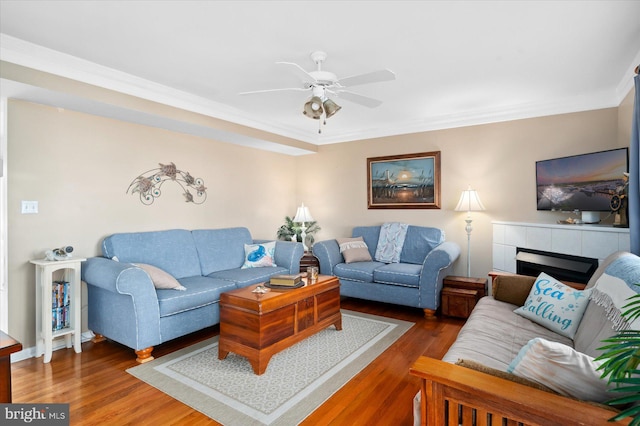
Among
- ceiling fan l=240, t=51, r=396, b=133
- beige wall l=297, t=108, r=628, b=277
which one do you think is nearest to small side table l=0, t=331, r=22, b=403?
ceiling fan l=240, t=51, r=396, b=133

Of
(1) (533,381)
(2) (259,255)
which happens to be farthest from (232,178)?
(1) (533,381)

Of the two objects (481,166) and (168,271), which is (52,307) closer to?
(168,271)

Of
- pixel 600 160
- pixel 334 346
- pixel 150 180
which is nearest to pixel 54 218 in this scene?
pixel 150 180

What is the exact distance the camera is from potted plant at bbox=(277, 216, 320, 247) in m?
5.41

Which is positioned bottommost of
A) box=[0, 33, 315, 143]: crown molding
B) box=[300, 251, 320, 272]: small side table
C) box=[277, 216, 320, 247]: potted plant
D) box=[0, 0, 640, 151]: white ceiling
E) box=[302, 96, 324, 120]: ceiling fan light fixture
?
box=[300, 251, 320, 272]: small side table

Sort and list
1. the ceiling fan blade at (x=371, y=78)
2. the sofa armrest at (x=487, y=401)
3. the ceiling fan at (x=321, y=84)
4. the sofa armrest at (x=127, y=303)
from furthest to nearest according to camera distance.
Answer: the sofa armrest at (x=127, y=303) → the ceiling fan at (x=321, y=84) → the ceiling fan blade at (x=371, y=78) → the sofa armrest at (x=487, y=401)

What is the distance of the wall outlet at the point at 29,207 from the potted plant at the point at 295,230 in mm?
3170

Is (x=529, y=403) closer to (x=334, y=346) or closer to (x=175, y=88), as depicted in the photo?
(x=334, y=346)

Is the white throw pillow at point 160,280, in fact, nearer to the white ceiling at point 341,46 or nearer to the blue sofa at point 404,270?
the white ceiling at point 341,46

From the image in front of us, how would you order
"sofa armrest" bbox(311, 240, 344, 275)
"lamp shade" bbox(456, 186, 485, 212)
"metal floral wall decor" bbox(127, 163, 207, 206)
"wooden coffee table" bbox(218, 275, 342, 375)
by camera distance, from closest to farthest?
"wooden coffee table" bbox(218, 275, 342, 375) < "metal floral wall decor" bbox(127, 163, 207, 206) < "lamp shade" bbox(456, 186, 485, 212) < "sofa armrest" bbox(311, 240, 344, 275)

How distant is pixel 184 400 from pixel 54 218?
6.93 ft

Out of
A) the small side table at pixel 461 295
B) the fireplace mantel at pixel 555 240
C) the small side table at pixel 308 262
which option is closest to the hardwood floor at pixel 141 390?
the small side table at pixel 461 295

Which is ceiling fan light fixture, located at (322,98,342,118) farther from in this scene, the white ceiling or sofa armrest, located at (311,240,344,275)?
sofa armrest, located at (311,240,344,275)

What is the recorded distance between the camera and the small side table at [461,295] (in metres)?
3.70
